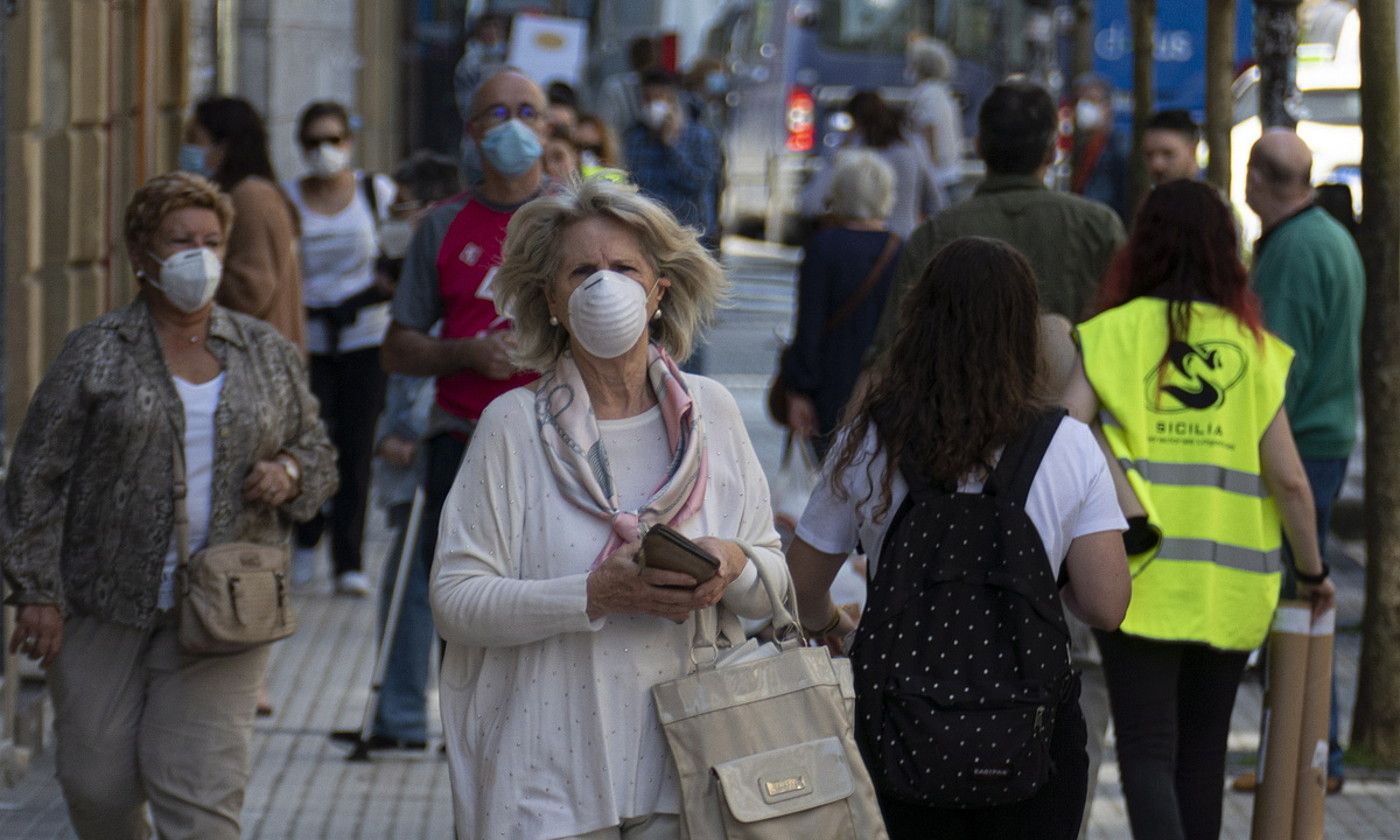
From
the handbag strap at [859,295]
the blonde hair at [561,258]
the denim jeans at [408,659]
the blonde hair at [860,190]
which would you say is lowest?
the denim jeans at [408,659]

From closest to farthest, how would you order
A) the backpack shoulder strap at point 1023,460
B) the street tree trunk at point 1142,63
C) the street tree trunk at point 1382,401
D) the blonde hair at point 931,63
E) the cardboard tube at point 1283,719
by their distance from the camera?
the backpack shoulder strap at point 1023,460 → the cardboard tube at point 1283,719 → the street tree trunk at point 1382,401 → the street tree trunk at point 1142,63 → the blonde hair at point 931,63

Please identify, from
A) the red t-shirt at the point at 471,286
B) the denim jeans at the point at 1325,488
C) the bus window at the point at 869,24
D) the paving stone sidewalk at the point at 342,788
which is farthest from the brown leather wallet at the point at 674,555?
the bus window at the point at 869,24

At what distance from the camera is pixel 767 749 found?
138 inches

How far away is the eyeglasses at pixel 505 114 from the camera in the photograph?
6320 mm

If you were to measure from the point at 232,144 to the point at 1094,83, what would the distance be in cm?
1235

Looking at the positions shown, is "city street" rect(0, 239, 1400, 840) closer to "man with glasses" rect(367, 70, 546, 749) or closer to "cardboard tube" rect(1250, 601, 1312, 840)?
"man with glasses" rect(367, 70, 546, 749)

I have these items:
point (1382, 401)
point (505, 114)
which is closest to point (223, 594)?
point (505, 114)

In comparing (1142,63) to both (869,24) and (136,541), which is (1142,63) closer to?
(136,541)

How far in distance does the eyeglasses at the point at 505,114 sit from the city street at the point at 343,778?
2.00m

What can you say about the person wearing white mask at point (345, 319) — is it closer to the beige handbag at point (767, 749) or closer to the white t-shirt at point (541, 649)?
the white t-shirt at point (541, 649)

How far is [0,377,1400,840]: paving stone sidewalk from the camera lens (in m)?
6.51

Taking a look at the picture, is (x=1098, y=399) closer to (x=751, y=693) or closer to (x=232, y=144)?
(x=751, y=693)

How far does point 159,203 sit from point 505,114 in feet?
4.31

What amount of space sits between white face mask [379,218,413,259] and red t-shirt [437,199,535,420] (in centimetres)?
321
